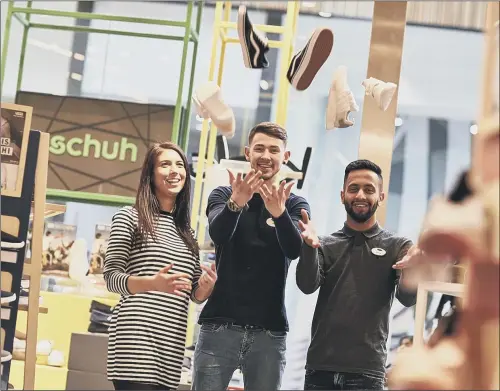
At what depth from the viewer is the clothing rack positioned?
239 cm

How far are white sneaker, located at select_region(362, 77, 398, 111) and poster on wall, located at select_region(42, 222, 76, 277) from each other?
6.31ft

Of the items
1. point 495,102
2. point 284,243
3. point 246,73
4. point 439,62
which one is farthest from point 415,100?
point 495,102

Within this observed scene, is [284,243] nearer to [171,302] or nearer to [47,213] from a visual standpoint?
[171,302]

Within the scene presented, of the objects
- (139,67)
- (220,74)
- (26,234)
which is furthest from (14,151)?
(139,67)

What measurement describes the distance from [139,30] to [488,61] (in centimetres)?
375

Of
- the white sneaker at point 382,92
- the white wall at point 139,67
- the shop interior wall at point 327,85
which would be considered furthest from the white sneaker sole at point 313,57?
the shop interior wall at point 327,85

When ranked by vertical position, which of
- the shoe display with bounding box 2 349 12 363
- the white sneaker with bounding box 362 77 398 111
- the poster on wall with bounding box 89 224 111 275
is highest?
the white sneaker with bounding box 362 77 398 111

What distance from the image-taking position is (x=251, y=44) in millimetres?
2535

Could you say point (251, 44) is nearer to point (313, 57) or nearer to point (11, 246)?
point (313, 57)

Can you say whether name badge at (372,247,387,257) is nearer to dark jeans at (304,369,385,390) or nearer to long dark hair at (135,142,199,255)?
dark jeans at (304,369,385,390)

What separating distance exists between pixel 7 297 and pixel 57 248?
171cm

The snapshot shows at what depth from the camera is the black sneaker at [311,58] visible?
2443 mm

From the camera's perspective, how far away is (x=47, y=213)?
321 centimetres

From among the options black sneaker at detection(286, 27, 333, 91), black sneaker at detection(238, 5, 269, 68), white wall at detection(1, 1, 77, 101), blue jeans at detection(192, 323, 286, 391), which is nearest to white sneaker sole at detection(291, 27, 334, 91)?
black sneaker at detection(286, 27, 333, 91)
